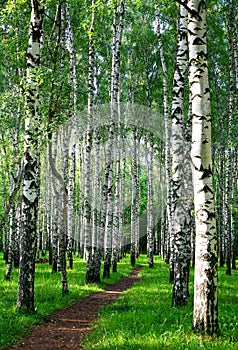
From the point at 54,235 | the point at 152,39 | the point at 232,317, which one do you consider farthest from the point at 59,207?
the point at 232,317

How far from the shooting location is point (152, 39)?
91.8 feet

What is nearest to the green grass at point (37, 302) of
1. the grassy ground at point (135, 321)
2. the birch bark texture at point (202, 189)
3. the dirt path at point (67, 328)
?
the grassy ground at point (135, 321)

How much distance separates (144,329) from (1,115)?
234 inches

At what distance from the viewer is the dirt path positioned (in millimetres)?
7582

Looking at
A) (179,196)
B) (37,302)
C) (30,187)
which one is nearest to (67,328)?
(37,302)

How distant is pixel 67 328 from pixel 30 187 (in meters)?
3.53

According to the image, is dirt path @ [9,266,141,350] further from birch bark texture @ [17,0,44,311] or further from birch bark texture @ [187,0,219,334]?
birch bark texture @ [187,0,219,334]

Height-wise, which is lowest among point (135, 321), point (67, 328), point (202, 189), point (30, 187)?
point (67, 328)

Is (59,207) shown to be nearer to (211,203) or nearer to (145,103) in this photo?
(145,103)

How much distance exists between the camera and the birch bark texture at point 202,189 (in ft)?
21.5

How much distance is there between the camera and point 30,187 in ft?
33.3

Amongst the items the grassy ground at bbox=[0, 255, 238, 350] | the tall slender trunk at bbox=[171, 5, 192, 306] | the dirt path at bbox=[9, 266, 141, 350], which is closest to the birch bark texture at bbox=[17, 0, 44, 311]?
the grassy ground at bbox=[0, 255, 238, 350]

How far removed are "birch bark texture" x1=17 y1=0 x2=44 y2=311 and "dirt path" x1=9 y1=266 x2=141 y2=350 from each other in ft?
3.11

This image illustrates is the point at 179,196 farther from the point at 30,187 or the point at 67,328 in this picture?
the point at 67,328
